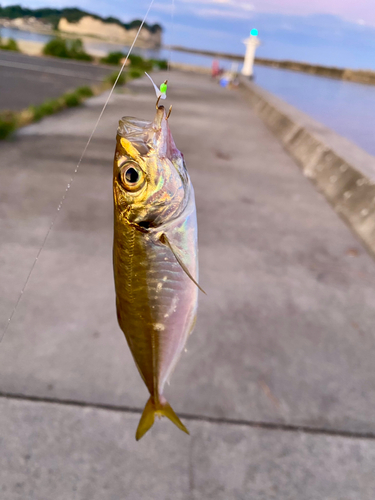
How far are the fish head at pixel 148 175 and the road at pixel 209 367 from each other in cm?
120

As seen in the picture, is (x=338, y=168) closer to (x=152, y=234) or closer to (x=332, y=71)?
(x=152, y=234)

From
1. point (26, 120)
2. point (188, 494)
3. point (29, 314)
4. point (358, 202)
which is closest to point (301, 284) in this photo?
point (358, 202)

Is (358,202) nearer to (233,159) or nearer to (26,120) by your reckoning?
(233,159)

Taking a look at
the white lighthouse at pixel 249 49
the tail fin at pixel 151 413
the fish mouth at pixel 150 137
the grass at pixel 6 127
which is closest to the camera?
the fish mouth at pixel 150 137

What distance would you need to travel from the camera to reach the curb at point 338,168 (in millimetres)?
3477

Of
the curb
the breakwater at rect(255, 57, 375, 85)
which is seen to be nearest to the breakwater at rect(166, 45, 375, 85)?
the breakwater at rect(255, 57, 375, 85)

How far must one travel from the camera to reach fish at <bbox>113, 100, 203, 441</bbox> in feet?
3.06

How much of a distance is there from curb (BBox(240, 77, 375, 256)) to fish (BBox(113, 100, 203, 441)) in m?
2.85

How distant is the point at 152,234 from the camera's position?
3.26ft

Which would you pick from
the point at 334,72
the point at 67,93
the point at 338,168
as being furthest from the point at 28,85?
the point at 334,72

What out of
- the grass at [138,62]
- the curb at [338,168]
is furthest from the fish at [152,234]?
the grass at [138,62]

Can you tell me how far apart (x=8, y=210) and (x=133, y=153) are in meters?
2.89

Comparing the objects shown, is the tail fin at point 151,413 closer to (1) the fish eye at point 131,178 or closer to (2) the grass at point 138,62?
(1) the fish eye at point 131,178

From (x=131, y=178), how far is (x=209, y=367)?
1418 mm
